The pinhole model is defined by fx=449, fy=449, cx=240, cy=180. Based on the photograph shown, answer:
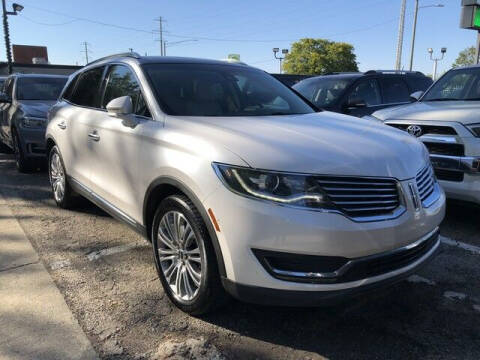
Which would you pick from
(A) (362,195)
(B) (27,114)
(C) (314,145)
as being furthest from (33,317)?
(B) (27,114)

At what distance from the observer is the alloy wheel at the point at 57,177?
17.3 ft

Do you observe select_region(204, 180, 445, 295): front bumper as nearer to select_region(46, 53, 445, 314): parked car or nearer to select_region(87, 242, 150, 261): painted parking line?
select_region(46, 53, 445, 314): parked car

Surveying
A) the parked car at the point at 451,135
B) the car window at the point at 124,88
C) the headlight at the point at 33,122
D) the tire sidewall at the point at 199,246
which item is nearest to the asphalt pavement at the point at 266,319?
the tire sidewall at the point at 199,246

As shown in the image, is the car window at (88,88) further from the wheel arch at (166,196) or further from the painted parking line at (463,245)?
the painted parking line at (463,245)

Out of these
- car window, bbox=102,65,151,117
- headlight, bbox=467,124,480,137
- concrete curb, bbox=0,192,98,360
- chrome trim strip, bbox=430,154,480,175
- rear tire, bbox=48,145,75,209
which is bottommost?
concrete curb, bbox=0,192,98,360

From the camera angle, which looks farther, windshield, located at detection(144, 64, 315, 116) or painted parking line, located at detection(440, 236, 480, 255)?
painted parking line, located at detection(440, 236, 480, 255)

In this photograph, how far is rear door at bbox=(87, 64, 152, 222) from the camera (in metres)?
3.36

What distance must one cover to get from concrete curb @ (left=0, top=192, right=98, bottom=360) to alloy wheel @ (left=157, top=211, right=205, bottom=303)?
2.15 ft

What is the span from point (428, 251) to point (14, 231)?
13.0 feet

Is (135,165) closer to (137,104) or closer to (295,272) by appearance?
(137,104)

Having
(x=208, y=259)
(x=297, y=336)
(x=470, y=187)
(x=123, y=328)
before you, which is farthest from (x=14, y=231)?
(x=470, y=187)

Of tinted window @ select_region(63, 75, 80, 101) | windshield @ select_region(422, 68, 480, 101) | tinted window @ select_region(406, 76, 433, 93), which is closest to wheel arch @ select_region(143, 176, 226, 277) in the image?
tinted window @ select_region(63, 75, 80, 101)

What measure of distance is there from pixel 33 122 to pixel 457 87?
20.8 feet

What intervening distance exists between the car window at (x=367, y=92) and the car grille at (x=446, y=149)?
9.09 ft
